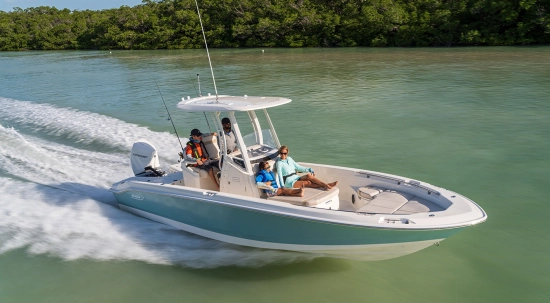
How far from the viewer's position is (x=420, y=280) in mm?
5488

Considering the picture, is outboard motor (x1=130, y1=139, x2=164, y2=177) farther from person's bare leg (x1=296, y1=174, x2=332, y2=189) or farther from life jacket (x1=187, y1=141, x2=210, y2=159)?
person's bare leg (x1=296, y1=174, x2=332, y2=189)

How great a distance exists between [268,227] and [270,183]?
0.55 m

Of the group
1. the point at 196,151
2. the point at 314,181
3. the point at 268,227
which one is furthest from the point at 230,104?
the point at 268,227

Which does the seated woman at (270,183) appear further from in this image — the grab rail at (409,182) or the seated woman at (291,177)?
the grab rail at (409,182)

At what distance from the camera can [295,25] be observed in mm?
A: 44719

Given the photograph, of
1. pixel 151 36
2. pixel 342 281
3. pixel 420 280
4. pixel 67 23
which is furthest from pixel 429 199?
pixel 67 23

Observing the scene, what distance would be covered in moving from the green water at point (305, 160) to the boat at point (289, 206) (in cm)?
41

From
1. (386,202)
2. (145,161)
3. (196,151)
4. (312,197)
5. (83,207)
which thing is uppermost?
(196,151)

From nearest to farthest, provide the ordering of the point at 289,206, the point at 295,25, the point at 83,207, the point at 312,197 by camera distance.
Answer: the point at 289,206, the point at 312,197, the point at 83,207, the point at 295,25

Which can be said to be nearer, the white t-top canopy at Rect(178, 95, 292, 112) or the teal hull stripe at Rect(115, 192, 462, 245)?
the teal hull stripe at Rect(115, 192, 462, 245)

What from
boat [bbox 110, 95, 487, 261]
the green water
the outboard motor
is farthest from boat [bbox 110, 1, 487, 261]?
the green water

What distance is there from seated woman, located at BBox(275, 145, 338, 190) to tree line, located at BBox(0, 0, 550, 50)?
31.4 m

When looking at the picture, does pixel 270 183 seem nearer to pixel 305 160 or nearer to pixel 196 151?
pixel 196 151

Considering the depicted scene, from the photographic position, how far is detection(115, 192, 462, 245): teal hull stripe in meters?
4.96
